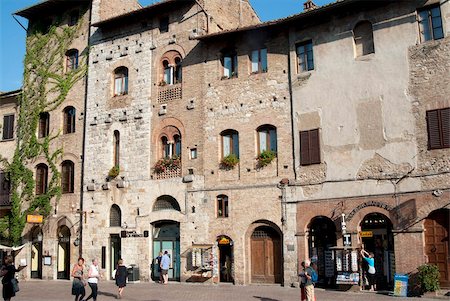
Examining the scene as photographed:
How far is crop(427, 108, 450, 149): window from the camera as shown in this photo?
60.0 feet

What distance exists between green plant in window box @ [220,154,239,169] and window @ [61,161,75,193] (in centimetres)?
963

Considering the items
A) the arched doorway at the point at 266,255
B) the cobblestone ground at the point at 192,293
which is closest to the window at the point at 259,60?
the arched doorway at the point at 266,255

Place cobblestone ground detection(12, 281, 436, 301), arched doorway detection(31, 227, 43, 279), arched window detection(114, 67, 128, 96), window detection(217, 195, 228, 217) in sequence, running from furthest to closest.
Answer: arched doorway detection(31, 227, 43, 279), arched window detection(114, 67, 128, 96), window detection(217, 195, 228, 217), cobblestone ground detection(12, 281, 436, 301)

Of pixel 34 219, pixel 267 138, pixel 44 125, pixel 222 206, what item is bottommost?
pixel 34 219

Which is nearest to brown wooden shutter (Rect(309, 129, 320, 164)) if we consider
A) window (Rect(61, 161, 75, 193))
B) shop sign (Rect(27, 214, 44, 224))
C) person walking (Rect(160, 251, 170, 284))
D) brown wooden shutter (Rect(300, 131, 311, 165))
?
brown wooden shutter (Rect(300, 131, 311, 165))

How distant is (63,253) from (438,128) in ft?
65.7

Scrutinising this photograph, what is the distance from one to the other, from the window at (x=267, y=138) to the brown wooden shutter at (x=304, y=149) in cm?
139

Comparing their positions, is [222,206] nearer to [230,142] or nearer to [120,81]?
[230,142]

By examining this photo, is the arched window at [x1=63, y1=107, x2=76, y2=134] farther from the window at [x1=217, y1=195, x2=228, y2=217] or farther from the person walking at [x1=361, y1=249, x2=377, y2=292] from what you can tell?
the person walking at [x1=361, y1=249, x2=377, y2=292]

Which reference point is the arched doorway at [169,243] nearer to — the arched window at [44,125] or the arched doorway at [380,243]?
the arched doorway at [380,243]

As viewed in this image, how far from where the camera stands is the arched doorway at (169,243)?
24266 mm

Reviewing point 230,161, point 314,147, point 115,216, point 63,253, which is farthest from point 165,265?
point 314,147

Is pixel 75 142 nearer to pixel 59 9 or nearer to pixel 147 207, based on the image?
pixel 147 207

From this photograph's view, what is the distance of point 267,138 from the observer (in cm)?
2264
